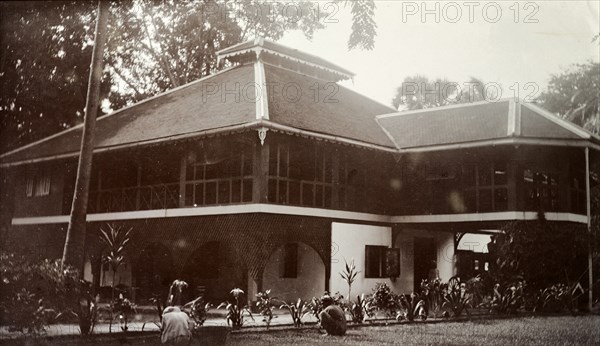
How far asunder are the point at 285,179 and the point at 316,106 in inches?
60.0

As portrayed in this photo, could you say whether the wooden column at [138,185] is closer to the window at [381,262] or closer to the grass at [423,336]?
the grass at [423,336]

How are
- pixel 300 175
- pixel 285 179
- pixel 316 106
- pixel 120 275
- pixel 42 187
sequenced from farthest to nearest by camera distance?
pixel 300 175
pixel 316 106
pixel 285 179
pixel 120 275
pixel 42 187

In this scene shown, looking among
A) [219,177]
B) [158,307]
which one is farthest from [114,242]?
[219,177]

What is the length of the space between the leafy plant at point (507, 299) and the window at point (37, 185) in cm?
826

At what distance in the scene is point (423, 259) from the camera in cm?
1802

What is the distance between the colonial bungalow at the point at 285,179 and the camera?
40.3 feet

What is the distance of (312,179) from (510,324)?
4679 millimetres

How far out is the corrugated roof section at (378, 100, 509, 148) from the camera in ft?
50.5

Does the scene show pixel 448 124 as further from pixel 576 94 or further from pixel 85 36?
pixel 85 36

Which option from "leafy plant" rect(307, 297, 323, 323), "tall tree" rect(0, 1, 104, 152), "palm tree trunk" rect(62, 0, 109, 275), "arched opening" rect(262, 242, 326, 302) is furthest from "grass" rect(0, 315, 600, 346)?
"tall tree" rect(0, 1, 104, 152)

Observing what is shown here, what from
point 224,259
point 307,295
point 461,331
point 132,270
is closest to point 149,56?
point 132,270

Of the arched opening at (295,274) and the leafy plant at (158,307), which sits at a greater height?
the arched opening at (295,274)

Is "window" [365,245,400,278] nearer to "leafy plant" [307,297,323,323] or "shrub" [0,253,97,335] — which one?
"leafy plant" [307,297,323,323]

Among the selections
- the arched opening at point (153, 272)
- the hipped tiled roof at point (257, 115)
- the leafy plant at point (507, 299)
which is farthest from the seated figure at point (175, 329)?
the leafy plant at point (507, 299)
